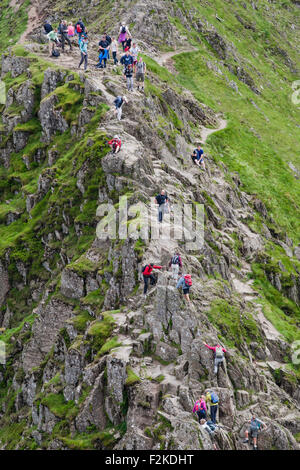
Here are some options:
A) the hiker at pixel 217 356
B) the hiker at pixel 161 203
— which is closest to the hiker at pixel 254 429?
the hiker at pixel 217 356

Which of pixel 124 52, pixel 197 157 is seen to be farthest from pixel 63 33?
pixel 197 157

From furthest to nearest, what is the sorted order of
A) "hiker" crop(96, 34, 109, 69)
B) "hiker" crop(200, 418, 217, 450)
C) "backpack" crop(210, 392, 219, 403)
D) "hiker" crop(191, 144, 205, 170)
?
"hiker" crop(96, 34, 109, 69), "hiker" crop(191, 144, 205, 170), "backpack" crop(210, 392, 219, 403), "hiker" crop(200, 418, 217, 450)

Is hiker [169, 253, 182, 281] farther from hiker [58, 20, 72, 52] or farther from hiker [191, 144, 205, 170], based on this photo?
hiker [58, 20, 72, 52]

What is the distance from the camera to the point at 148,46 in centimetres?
10056

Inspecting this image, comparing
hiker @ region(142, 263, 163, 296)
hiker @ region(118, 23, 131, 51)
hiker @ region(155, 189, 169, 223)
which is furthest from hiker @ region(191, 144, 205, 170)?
hiker @ region(142, 263, 163, 296)

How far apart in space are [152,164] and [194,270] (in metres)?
14.8

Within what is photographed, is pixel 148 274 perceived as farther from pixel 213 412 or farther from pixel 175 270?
pixel 213 412

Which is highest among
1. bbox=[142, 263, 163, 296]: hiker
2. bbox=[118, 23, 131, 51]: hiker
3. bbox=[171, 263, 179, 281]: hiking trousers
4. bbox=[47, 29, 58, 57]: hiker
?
bbox=[171, 263, 179, 281]: hiking trousers

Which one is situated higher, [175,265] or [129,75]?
[175,265]

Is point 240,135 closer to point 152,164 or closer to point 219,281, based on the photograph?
point 152,164

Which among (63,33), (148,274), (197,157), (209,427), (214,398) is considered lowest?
(63,33)

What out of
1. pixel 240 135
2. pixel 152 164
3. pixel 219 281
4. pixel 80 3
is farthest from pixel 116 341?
pixel 80 3

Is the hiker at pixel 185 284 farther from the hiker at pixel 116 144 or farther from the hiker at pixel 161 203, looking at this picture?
the hiker at pixel 116 144

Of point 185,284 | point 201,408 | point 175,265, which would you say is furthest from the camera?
point 175,265
